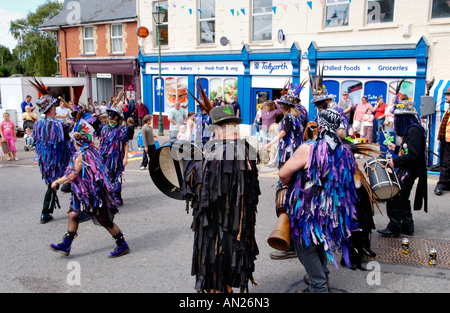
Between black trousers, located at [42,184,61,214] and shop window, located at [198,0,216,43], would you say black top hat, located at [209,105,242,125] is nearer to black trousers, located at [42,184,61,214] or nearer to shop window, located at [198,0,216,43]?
black trousers, located at [42,184,61,214]

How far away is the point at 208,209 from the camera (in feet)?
10.9

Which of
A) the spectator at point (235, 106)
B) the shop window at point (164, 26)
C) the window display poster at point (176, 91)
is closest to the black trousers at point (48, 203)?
the spectator at point (235, 106)

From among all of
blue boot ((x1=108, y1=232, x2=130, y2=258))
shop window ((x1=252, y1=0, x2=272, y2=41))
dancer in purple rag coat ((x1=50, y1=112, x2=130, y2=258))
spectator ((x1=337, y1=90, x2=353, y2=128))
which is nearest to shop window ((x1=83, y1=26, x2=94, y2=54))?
shop window ((x1=252, y1=0, x2=272, y2=41))

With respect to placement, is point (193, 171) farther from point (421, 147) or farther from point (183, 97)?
point (183, 97)

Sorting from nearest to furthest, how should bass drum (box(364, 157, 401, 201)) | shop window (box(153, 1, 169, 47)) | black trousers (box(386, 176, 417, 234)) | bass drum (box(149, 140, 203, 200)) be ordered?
bass drum (box(149, 140, 203, 200)) → bass drum (box(364, 157, 401, 201)) → black trousers (box(386, 176, 417, 234)) → shop window (box(153, 1, 169, 47))

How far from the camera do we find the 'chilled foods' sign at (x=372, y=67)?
12.8m

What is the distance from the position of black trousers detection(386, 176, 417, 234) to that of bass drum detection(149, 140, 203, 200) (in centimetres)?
335

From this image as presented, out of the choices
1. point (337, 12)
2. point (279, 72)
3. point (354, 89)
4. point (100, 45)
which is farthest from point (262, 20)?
point (100, 45)

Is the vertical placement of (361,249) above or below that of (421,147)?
below

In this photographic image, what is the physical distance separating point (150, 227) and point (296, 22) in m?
11.7

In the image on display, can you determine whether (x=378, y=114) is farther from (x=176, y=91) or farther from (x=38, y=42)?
(x=38, y=42)

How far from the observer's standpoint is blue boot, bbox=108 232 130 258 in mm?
5094
